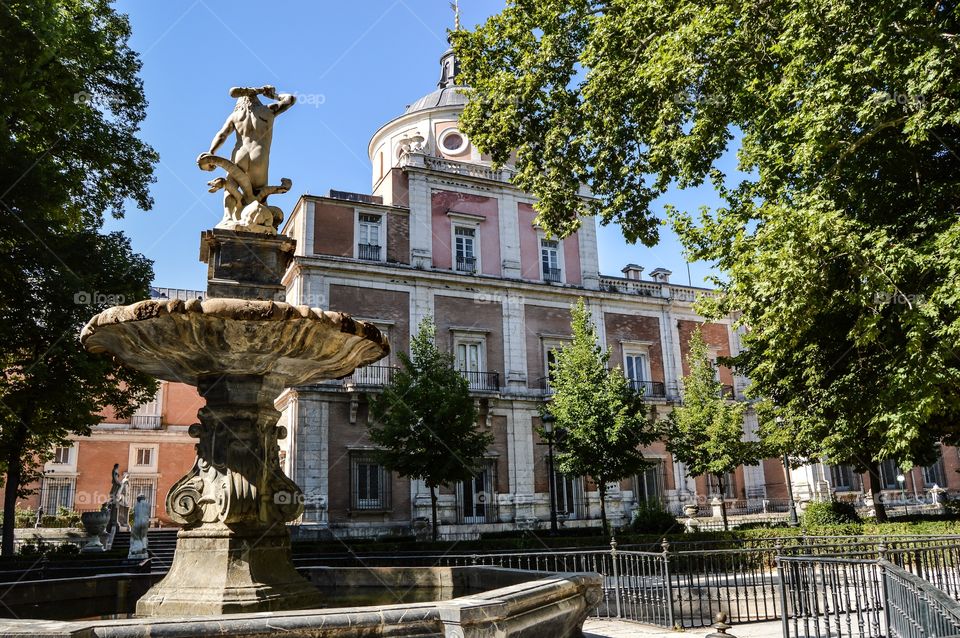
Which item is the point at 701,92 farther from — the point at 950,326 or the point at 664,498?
the point at 664,498

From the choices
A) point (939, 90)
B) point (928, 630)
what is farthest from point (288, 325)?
point (939, 90)

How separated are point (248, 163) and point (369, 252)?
2088 cm

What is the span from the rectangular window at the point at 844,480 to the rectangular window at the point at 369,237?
975 inches

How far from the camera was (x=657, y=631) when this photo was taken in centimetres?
945

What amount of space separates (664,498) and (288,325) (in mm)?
27830

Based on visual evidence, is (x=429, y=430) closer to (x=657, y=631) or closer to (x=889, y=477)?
(x=657, y=631)

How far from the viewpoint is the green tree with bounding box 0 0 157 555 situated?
13797 millimetres

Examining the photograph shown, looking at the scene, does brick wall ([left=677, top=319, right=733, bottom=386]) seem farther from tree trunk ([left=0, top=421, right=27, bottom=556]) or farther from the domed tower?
tree trunk ([left=0, top=421, right=27, bottom=556])

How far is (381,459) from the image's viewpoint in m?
22.6

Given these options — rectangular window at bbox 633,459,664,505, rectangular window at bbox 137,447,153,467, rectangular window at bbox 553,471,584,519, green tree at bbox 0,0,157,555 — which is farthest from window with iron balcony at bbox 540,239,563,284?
rectangular window at bbox 137,447,153,467

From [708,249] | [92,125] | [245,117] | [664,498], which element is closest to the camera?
[245,117]

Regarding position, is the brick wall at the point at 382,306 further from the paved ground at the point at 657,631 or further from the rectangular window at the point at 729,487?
the paved ground at the point at 657,631

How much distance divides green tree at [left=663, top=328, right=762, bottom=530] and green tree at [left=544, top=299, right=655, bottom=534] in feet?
10.9

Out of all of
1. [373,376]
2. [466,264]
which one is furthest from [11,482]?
[466,264]
